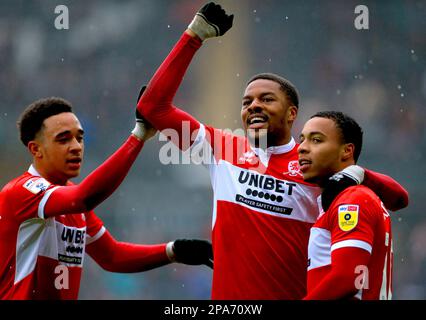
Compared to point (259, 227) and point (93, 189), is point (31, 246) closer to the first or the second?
point (93, 189)

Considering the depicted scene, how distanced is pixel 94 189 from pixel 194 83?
34.6 feet

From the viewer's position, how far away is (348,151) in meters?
4.55

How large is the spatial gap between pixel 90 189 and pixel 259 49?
1084cm

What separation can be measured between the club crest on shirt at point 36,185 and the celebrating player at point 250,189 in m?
0.70

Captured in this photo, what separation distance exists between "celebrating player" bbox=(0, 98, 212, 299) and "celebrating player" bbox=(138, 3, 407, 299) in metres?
0.32

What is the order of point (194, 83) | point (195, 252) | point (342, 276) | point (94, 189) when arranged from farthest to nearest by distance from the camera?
point (194, 83) < point (195, 252) < point (94, 189) < point (342, 276)

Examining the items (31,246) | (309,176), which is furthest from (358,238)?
(31,246)

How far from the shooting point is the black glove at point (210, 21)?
15.6 feet

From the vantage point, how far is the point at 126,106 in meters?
14.4

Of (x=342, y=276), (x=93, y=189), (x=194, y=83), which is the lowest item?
(x=342, y=276)

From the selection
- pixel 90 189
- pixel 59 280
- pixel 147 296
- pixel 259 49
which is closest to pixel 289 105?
pixel 90 189

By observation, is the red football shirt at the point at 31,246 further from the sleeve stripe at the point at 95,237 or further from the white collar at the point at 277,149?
the white collar at the point at 277,149

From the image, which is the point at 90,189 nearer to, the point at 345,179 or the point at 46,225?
the point at 46,225

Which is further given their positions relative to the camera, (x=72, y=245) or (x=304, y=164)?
(x=72, y=245)
